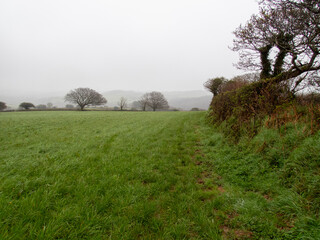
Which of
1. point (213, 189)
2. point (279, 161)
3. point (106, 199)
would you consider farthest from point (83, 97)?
point (279, 161)

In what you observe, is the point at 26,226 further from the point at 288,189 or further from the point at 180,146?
the point at 180,146

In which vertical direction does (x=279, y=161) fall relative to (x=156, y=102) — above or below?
below

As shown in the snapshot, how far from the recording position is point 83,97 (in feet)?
188

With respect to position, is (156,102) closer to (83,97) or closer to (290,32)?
(83,97)

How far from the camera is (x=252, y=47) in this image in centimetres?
1012

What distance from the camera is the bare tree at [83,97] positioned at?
5550cm

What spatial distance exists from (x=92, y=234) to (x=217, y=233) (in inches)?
79.1

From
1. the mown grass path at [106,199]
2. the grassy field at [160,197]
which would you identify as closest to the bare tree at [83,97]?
the mown grass path at [106,199]

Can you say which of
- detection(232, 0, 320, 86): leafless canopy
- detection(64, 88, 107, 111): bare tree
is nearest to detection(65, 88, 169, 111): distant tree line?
detection(64, 88, 107, 111): bare tree

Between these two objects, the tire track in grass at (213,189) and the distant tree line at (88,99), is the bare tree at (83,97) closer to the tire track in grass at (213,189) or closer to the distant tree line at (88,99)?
the distant tree line at (88,99)

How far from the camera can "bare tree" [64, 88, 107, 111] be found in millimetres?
55500

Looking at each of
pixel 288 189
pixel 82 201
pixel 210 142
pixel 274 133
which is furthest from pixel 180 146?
pixel 82 201

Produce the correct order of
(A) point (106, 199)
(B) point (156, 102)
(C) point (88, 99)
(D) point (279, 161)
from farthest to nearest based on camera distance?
1. (B) point (156, 102)
2. (C) point (88, 99)
3. (D) point (279, 161)
4. (A) point (106, 199)

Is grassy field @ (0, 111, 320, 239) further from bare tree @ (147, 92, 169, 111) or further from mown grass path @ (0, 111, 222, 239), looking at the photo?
bare tree @ (147, 92, 169, 111)
